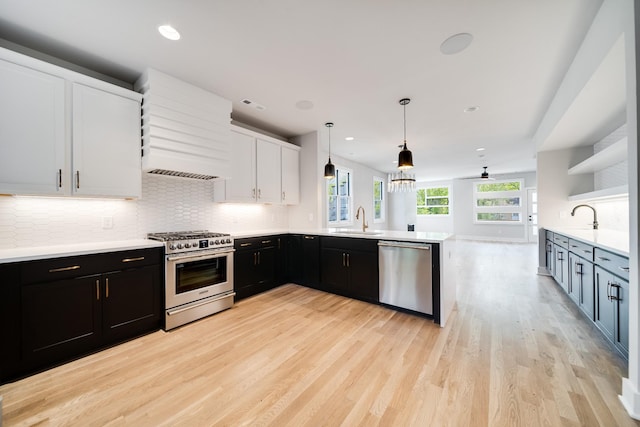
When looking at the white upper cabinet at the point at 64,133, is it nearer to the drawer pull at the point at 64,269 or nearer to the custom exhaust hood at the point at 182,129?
the custom exhaust hood at the point at 182,129

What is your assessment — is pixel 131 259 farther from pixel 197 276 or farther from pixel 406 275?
pixel 406 275

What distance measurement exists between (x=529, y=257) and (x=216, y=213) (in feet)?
24.9

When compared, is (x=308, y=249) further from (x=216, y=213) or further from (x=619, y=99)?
(x=619, y=99)

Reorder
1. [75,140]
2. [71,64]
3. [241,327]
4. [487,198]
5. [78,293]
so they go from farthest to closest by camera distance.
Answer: [487,198], [241,327], [71,64], [75,140], [78,293]

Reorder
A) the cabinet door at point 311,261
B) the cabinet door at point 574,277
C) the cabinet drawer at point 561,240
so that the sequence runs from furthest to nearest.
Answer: the cabinet door at point 311,261 < the cabinet drawer at point 561,240 < the cabinet door at point 574,277

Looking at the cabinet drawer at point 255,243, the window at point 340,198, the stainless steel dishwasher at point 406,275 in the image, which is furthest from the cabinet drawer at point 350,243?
the window at point 340,198

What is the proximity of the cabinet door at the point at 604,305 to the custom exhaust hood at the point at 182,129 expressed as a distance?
4095mm

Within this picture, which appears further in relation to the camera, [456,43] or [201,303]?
[201,303]

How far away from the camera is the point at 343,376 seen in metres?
1.84

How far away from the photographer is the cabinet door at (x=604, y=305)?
2088 mm

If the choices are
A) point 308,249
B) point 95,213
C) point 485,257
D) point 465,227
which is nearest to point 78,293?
point 95,213

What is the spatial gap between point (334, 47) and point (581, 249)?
3460 millimetres

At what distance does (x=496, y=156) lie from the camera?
6539 millimetres

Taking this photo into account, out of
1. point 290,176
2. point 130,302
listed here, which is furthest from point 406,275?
point 130,302
